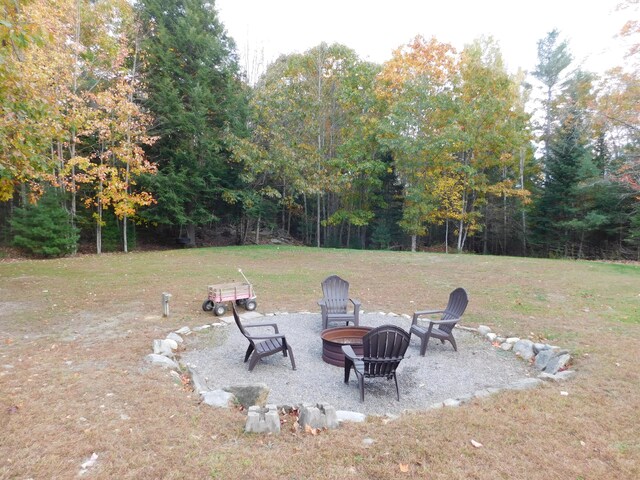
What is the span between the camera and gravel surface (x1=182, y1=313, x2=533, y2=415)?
3834mm

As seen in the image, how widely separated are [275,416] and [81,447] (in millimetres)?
1396

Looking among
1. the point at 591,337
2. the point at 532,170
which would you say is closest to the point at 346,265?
the point at 591,337

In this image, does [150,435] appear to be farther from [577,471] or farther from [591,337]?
[591,337]

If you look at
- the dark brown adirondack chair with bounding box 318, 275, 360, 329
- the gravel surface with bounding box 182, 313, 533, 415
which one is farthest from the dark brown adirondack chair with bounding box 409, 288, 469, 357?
the dark brown adirondack chair with bounding box 318, 275, 360, 329

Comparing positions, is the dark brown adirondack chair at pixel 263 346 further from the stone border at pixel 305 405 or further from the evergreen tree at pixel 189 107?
the evergreen tree at pixel 189 107

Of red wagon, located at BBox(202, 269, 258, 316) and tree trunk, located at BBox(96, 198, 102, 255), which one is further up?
tree trunk, located at BBox(96, 198, 102, 255)

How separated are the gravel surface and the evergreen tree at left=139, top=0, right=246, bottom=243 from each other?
41.7 feet

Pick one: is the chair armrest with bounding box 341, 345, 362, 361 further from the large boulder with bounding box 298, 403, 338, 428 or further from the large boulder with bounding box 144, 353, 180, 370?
the large boulder with bounding box 144, 353, 180, 370

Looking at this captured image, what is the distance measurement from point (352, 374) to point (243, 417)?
67.4 inches

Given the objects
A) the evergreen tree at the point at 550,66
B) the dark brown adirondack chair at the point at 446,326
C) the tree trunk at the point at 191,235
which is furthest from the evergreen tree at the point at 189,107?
the evergreen tree at the point at 550,66

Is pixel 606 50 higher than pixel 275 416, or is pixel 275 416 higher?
pixel 606 50

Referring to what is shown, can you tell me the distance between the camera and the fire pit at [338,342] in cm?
468

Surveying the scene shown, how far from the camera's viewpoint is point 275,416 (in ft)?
9.66

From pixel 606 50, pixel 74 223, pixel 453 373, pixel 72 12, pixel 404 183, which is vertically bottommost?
pixel 453 373
